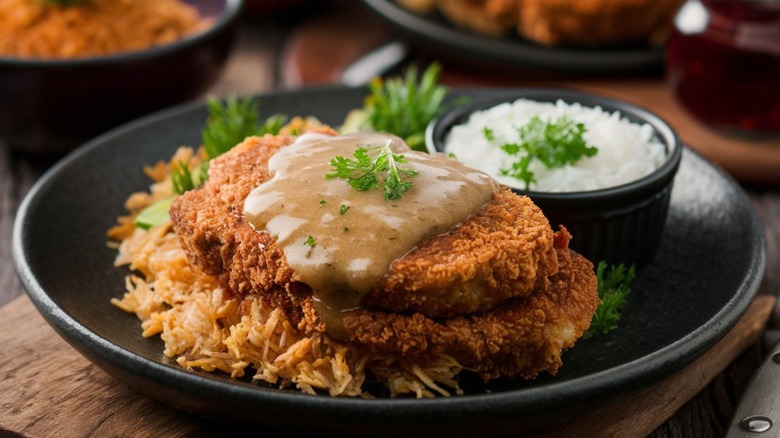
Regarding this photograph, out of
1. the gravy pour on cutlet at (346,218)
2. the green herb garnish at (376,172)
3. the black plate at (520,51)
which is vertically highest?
the green herb garnish at (376,172)

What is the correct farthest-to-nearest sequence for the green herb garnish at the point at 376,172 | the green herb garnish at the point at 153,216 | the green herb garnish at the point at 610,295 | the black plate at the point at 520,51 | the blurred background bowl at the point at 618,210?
the black plate at the point at 520,51, the green herb garnish at the point at 153,216, the blurred background bowl at the point at 618,210, the green herb garnish at the point at 610,295, the green herb garnish at the point at 376,172

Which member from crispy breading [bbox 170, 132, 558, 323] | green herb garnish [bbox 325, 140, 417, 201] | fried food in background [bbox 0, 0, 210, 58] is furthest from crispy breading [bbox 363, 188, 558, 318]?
fried food in background [bbox 0, 0, 210, 58]

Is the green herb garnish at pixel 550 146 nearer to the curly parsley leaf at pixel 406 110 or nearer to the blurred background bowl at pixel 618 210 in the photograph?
the blurred background bowl at pixel 618 210

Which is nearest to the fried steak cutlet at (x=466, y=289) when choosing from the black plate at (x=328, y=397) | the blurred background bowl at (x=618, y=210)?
the black plate at (x=328, y=397)

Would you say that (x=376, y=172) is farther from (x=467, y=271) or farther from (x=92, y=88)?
(x=92, y=88)

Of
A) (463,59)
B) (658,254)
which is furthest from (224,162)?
Result: (463,59)

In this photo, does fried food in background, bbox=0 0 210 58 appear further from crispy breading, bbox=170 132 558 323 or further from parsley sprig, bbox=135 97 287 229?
crispy breading, bbox=170 132 558 323

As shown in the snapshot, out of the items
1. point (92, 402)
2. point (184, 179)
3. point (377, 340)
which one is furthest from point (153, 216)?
Result: point (377, 340)
